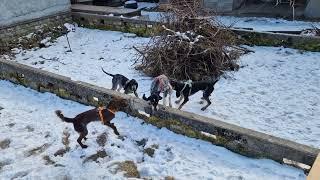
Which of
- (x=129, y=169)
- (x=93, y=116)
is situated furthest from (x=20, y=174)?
(x=129, y=169)

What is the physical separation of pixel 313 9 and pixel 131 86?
12.4 metres

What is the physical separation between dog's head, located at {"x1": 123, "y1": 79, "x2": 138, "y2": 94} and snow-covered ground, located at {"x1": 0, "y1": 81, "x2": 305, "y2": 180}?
93 cm

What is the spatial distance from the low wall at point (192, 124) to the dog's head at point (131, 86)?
0.59m

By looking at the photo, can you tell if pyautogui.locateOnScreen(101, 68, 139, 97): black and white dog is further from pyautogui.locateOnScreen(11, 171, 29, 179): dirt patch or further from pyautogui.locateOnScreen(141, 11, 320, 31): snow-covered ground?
pyautogui.locateOnScreen(141, 11, 320, 31): snow-covered ground

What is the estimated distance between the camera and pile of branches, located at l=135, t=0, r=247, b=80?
9.92m

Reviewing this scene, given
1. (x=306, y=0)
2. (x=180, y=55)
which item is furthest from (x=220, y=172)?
(x=306, y=0)

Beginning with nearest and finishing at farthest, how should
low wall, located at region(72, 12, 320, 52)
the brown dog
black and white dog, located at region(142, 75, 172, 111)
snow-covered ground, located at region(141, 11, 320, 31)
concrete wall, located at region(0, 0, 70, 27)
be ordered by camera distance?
1. the brown dog
2. black and white dog, located at region(142, 75, 172, 111)
3. low wall, located at region(72, 12, 320, 52)
4. concrete wall, located at region(0, 0, 70, 27)
5. snow-covered ground, located at region(141, 11, 320, 31)

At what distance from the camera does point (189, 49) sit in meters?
9.80

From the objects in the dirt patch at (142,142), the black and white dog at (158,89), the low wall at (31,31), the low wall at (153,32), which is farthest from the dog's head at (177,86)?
the low wall at (31,31)

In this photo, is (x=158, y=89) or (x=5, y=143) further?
(x=158, y=89)

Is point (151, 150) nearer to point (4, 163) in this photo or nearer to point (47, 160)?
point (47, 160)

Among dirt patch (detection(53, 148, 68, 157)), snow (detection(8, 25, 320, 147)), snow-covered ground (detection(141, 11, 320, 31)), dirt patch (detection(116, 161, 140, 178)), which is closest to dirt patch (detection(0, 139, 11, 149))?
dirt patch (detection(53, 148, 68, 157))

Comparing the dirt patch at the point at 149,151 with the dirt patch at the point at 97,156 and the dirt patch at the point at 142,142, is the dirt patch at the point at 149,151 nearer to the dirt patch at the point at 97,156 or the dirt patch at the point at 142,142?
the dirt patch at the point at 142,142

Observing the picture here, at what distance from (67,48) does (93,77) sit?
3553 millimetres
